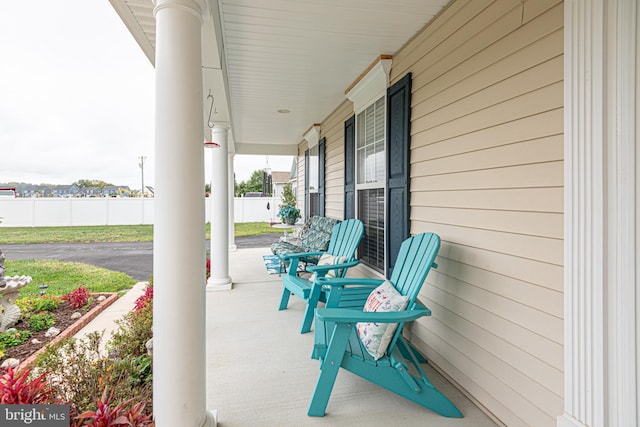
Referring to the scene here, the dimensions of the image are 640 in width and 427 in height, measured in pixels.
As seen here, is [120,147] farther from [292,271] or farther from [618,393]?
[618,393]

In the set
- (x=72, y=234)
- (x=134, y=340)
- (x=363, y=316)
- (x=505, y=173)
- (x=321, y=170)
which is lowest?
(x=134, y=340)

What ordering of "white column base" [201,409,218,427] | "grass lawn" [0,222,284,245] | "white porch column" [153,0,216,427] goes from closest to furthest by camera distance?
"white porch column" [153,0,216,427], "white column base" [201,409,218,427], "grass lawn" [0,222,284,245]

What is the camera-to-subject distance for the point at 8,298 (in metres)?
3.35

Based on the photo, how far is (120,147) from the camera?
19828 mm

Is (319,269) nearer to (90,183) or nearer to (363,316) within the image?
(363,316)

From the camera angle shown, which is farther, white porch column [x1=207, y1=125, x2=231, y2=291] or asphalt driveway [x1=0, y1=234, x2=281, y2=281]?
asphalt driveway [x1=0, y1=234, x2=281, y2=281]

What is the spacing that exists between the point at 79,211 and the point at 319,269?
50.1 feet

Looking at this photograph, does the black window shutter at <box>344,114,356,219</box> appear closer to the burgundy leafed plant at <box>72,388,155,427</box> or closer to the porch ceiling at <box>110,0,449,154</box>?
the porch ceiling at <box>110,0,449,154</box>

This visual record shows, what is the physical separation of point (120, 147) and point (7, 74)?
19549 mm

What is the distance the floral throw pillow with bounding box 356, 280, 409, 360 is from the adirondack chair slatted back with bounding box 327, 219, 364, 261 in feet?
4.74

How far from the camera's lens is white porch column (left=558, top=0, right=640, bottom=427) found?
1.23 meters

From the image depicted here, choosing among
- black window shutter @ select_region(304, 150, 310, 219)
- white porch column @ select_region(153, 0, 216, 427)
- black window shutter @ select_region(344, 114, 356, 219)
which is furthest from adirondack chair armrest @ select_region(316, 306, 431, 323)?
black window shutter @ select_region(304, 150, 310, 219)

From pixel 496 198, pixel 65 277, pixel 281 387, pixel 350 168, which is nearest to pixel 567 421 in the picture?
pixel 496 198

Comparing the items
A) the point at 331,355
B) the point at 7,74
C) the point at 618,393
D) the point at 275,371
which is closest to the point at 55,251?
the point at 7,74
